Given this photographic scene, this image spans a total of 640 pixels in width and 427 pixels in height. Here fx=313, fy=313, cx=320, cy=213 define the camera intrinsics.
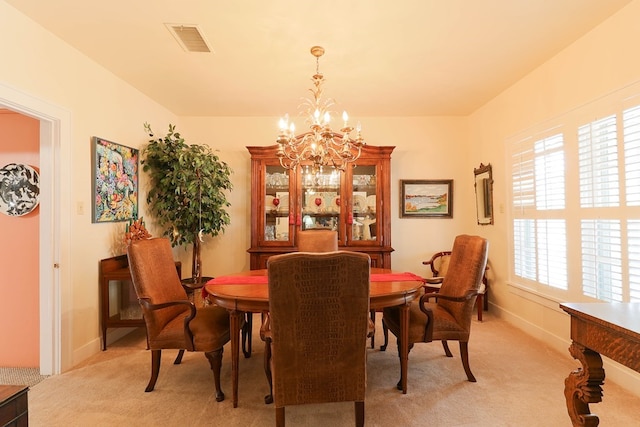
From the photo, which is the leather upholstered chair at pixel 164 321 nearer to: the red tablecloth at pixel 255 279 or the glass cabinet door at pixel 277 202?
the red tablecloth at pixel 255 279

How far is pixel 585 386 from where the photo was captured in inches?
49.6

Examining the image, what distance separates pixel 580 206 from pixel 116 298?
166 inches

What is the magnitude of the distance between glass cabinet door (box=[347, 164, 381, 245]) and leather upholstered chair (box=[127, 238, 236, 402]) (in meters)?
2.18

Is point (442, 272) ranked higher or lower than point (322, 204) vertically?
lower

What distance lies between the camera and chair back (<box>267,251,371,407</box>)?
56.6 inches

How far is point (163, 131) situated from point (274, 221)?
6.03ft

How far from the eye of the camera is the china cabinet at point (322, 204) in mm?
3928

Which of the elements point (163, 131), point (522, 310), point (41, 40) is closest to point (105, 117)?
point (41, 40)

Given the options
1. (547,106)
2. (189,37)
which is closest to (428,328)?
(547,106)

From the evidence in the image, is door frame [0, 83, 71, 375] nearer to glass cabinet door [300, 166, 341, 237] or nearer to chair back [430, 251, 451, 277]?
glass cabinet door [300, 166, 341, 237]

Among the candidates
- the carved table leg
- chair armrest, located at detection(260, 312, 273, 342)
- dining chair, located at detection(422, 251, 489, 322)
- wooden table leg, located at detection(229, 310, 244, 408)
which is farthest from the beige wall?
wooden table leg, located at detection(229, 310, 244, 408)

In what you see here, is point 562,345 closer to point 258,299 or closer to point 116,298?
point 258,299

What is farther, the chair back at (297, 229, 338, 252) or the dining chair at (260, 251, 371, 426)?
the chair back at (297, 229, 338, 252)

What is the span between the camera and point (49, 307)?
2.41 meters
